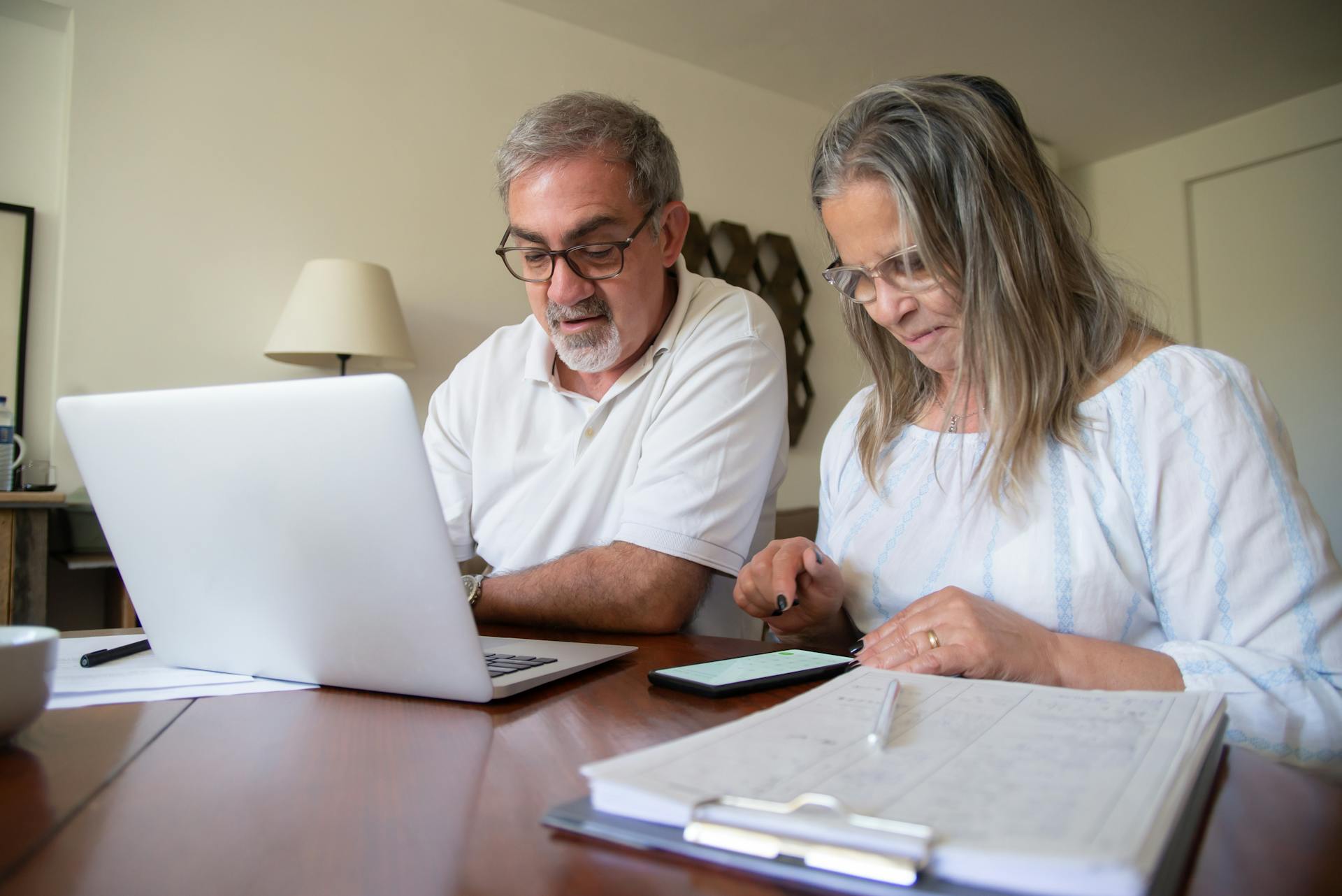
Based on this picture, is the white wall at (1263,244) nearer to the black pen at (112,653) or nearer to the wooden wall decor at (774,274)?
the wooden wall decor at (774,274)

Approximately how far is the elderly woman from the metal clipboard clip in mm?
411

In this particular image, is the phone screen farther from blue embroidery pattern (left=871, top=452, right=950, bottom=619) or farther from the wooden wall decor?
the wooden wall decor

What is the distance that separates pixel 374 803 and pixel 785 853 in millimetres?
250

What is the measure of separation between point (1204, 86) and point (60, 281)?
5.11 metres

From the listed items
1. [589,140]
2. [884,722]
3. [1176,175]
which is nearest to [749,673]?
[884,722]

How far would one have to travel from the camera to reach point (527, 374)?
174 centimetres

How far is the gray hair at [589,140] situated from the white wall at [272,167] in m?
1.08

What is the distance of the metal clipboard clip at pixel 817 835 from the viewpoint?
14.2 inches

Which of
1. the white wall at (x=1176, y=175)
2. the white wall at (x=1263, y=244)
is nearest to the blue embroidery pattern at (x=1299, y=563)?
the white wall at (x=1176, y=175)

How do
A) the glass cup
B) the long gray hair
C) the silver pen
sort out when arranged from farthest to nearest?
the glass cup < the long gray hair < the silver pen

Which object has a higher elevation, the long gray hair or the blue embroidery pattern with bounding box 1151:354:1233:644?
the long gray hair

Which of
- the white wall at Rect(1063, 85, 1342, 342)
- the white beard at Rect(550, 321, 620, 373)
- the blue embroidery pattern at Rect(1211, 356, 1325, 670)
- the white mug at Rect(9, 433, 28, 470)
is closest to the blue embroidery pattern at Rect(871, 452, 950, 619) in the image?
the blue embroidery pattern at Rect(1211, 356, 1325, 670)

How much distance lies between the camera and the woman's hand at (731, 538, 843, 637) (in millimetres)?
1082

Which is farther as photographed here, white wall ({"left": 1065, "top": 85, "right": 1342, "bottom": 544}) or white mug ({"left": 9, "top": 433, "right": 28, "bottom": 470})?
white wall ({"left": 1065, "top": 85, "right": 1342, "bottom": 544})
